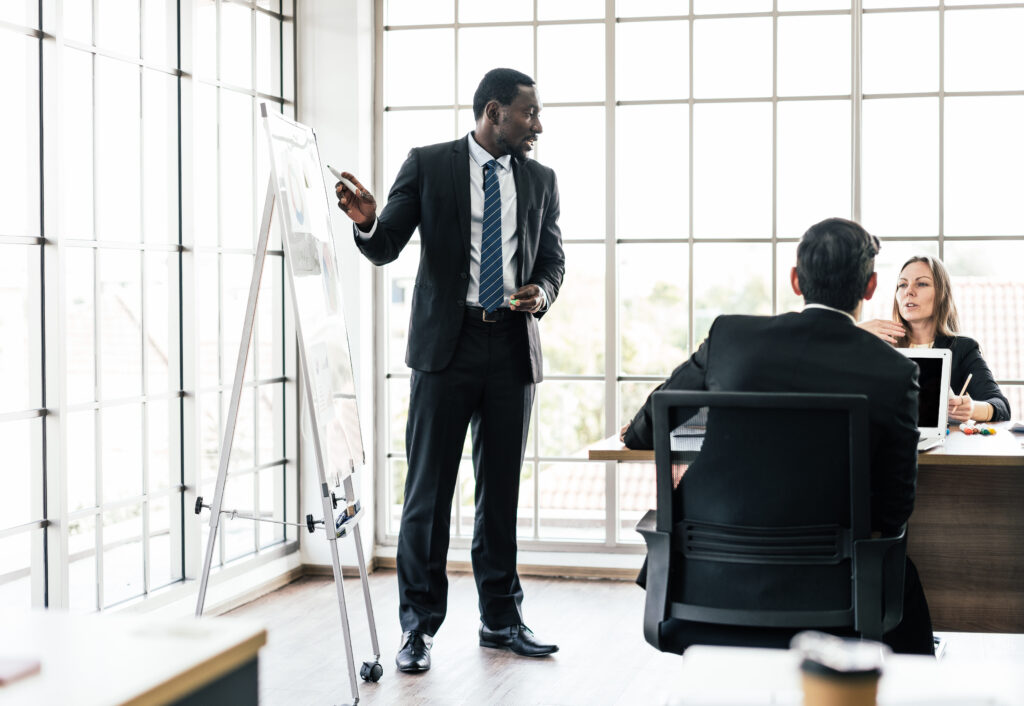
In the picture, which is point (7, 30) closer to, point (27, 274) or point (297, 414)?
point (27, 274)

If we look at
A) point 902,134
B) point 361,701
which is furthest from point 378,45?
point 361,701

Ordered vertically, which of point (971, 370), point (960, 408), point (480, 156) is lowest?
point (960, 408)

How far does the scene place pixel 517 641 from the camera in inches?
149

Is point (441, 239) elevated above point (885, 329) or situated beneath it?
elevated above

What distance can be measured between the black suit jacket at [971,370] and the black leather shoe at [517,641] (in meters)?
1.61

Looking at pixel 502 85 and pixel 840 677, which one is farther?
pixel 502 85

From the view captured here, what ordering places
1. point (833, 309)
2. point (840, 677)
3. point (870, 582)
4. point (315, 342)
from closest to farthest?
point (840, 677) → point (870, 582) → point (833, 309) → point (315, 342)

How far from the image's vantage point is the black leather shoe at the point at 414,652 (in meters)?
3.57

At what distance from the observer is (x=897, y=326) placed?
3.63m

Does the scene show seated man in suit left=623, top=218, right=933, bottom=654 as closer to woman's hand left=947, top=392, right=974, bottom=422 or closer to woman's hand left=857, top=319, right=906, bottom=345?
woman's hand left=947, top=392, right=974, bottom=422

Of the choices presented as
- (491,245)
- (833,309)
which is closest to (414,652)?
(491,245)

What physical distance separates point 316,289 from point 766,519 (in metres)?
1.74

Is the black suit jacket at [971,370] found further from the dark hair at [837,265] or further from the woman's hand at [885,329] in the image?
the dark hair at [837,265]

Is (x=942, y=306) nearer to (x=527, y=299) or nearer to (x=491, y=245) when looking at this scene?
(x=527, y=299)
